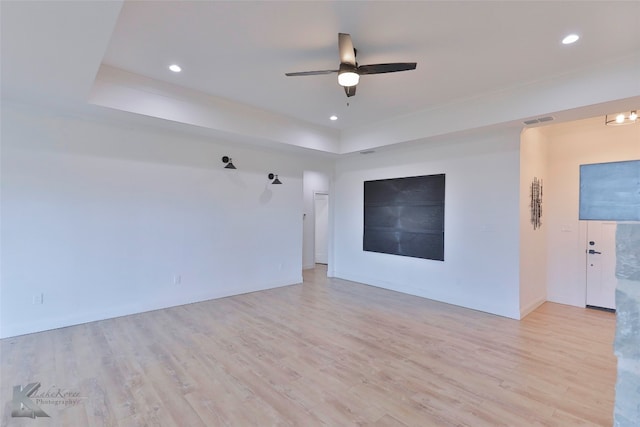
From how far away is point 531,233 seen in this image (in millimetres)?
4582

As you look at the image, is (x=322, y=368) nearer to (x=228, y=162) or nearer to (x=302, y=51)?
(x=302, y=51)

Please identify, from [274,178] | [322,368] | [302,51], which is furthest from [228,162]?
[322,368]

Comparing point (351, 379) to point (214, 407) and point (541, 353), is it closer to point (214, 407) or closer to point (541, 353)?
point (214, 407)

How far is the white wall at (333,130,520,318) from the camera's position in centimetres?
429

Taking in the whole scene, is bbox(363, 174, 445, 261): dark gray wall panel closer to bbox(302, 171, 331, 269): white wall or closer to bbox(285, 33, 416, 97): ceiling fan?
bbox(302, 171, 331, 269): white wall

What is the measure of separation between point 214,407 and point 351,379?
3.79 feet

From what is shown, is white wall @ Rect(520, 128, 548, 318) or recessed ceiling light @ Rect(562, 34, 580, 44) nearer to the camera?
recessed ceiling light @ Rect(562, 34, 580, 44)

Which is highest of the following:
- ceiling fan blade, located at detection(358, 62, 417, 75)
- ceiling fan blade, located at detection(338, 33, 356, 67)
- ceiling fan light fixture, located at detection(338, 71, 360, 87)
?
ceiling fan blade, located at detection(338, 33, 356, 67)

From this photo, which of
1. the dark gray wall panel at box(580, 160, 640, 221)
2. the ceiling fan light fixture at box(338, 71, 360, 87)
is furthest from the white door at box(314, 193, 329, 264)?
the ceiling fan light fixture at box(338, 71, 360, 87)

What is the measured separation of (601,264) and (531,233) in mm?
1233

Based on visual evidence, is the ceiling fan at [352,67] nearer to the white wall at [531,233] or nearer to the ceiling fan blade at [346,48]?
the ceiling fan blade at [346,48]

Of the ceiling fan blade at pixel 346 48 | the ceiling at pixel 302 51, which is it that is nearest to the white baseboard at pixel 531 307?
the ceiling at pixel 302 51

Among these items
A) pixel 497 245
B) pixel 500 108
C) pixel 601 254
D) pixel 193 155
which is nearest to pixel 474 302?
pixel 497 245

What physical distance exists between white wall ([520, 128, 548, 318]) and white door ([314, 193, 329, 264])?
5243 millimetres
